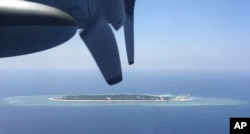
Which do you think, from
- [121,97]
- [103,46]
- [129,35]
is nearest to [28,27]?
[103,46]

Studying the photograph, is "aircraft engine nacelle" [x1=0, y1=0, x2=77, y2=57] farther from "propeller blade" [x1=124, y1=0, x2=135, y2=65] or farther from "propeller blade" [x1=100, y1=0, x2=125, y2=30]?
"propeller blade" [x1=124, y1=0, x2=135, y2=65]

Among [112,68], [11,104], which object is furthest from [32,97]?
[112,68]

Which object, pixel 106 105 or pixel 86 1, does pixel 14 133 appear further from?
pixel 86 1

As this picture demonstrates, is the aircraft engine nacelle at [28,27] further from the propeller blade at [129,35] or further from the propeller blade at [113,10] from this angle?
the propeller blade at [129,35]

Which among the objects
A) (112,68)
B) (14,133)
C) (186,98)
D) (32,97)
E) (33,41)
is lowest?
(33,41)

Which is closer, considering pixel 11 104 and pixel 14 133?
pixel 14 133

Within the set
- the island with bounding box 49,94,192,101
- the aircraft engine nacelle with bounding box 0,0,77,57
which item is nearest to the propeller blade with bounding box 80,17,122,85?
the aircraft engine nacelle with bounding box 0,0,77,57

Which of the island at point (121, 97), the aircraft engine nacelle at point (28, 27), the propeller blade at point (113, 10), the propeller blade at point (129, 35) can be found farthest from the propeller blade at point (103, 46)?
the island at point (121, 97)
